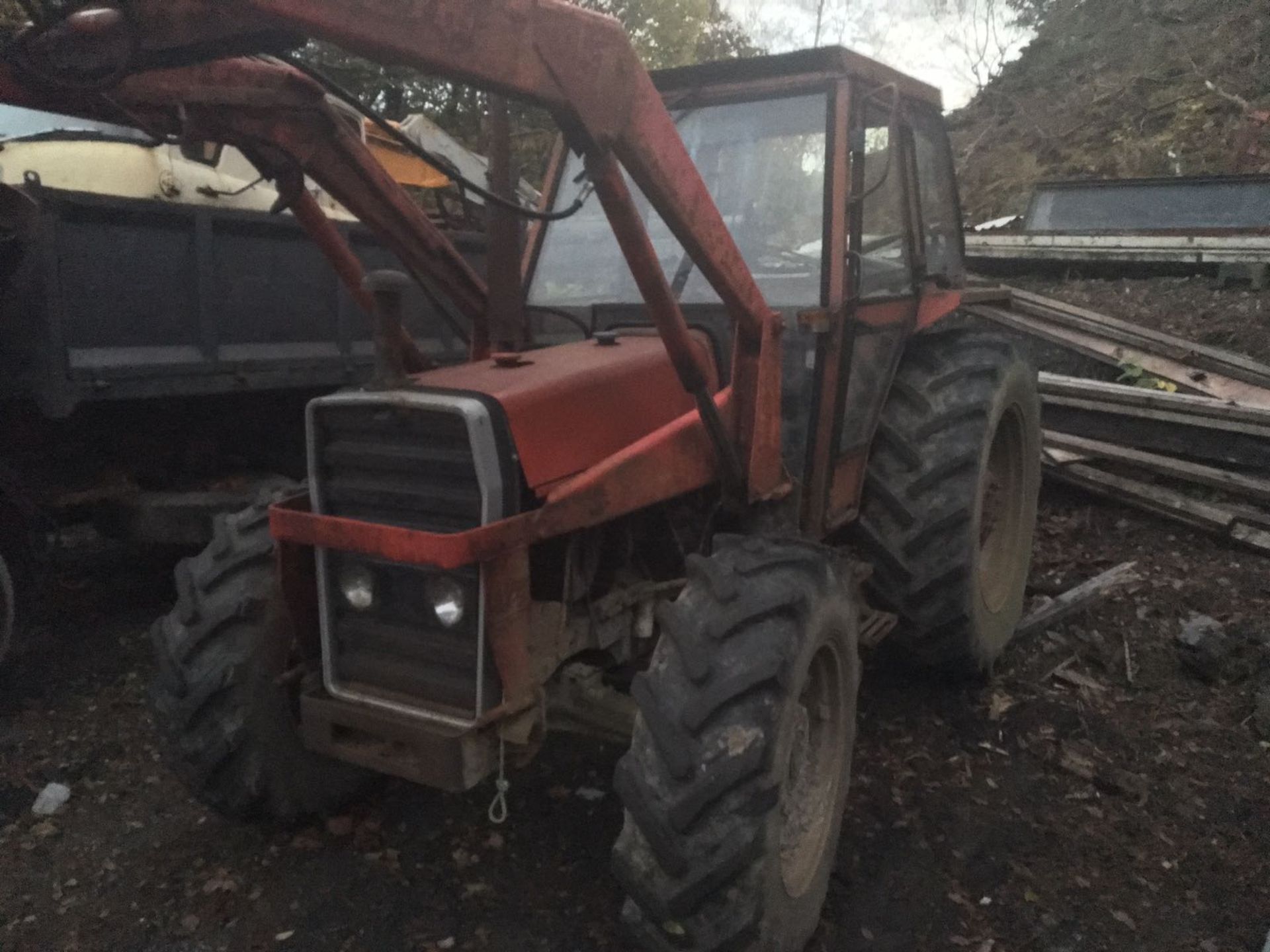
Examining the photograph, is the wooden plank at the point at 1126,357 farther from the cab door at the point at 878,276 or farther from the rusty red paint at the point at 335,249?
the rusty red paint at the point at 335,249

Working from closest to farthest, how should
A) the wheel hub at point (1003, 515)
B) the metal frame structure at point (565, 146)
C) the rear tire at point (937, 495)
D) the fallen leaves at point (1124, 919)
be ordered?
1. the metal frame structure at point (565, 146)
2. the fallen leaves at point (1124, 919)
3. the rear tire at point (937, 495)
4. the wheel hub at point (1003, 515)

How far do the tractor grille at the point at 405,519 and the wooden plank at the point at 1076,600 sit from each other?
9.70 feet

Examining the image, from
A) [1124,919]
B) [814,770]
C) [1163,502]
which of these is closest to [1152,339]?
[1163,502]

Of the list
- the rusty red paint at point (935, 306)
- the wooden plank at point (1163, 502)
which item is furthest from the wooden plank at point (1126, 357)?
the rusty red paint at point (935, 306)

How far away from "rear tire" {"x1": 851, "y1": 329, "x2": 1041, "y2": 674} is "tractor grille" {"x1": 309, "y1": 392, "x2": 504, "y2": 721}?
1.78 m

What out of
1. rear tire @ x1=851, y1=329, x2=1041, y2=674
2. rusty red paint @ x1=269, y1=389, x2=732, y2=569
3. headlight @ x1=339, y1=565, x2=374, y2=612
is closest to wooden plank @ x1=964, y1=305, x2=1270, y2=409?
rear tire @ x1=851, y1=329, x2=1041, y2=674

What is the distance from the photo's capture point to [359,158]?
10.1 ft

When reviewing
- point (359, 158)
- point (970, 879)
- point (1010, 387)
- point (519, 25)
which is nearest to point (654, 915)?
point (970, 879)

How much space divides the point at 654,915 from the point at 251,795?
1269 mm

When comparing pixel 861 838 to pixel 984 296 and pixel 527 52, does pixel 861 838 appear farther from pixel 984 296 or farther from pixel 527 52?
pixel 984 296

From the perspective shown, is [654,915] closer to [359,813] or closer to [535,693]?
[535,693]

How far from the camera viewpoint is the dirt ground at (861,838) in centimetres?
292

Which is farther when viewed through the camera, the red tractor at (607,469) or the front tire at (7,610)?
the front tire at (7,610)

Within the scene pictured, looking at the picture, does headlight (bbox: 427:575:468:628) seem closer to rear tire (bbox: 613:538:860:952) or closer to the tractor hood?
the tractor hood
